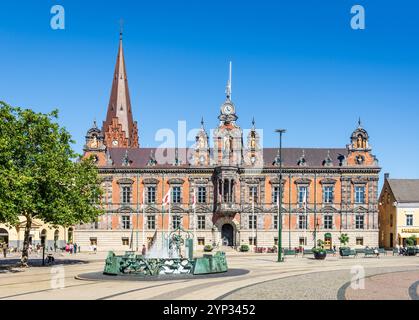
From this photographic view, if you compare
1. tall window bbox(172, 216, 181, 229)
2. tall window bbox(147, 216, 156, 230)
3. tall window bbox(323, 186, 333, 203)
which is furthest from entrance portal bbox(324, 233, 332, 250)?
tall window bbox(147, 216, 156, 230)

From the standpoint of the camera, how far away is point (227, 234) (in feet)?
264

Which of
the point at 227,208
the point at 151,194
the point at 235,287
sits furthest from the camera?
the point at 151,194

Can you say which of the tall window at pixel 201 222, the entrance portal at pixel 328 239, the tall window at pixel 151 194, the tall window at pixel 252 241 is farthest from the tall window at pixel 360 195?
the tall window at pixel 151 194

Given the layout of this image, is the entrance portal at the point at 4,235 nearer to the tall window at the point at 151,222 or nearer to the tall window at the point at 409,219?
the tall window at the point at 151,222

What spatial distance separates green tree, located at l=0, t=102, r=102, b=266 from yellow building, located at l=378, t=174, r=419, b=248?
46.0 m

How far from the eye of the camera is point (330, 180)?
3155 inches

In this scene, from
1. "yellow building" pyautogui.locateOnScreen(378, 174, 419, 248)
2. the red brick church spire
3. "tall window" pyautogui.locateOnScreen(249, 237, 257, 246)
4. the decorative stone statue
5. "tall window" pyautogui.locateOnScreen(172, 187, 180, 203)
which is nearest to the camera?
"tall window" pyautogui.locateOnScreen(249, 237, 257, 246)

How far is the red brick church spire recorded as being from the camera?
104550mm

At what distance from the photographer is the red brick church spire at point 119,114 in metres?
105

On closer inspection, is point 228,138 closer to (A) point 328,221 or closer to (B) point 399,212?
(A) point 328,221

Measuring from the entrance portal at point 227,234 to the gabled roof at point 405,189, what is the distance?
22.3m

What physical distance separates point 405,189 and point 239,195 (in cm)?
2274

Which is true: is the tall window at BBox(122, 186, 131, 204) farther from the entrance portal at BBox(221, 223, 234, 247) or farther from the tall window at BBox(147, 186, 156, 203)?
the entrance portal at BBox(221, 223, 234, 247)

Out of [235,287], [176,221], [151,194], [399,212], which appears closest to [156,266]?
[235,287]
